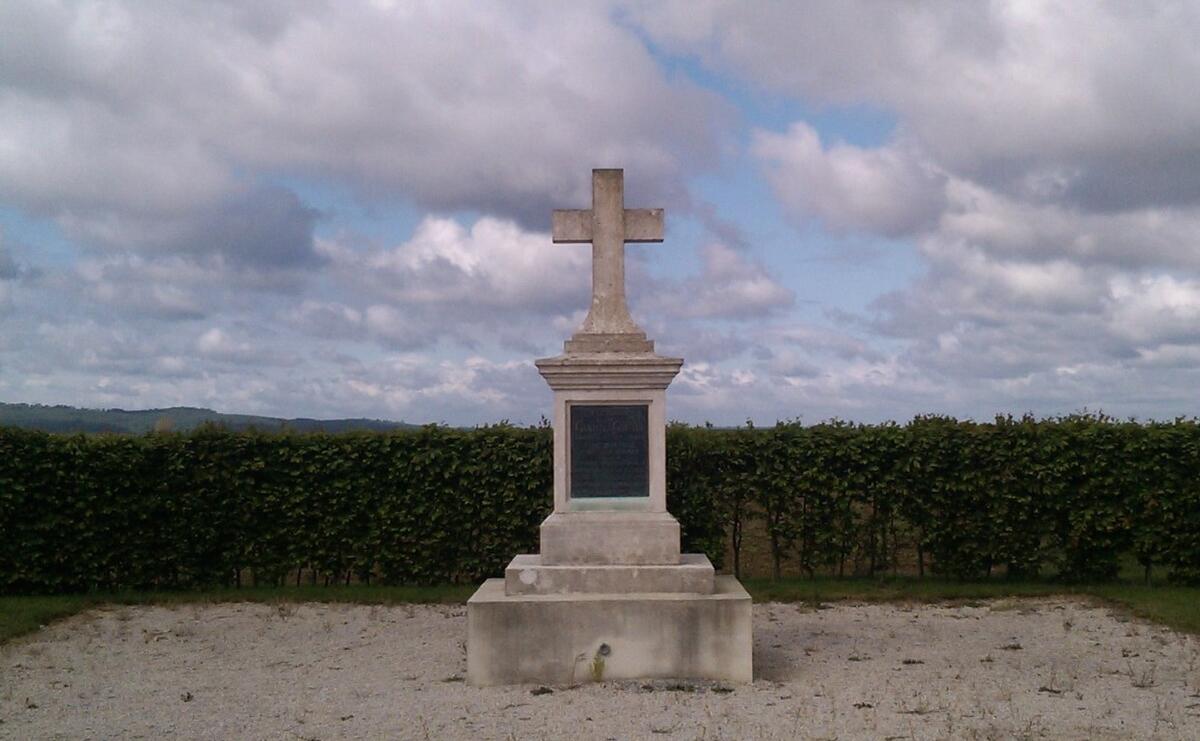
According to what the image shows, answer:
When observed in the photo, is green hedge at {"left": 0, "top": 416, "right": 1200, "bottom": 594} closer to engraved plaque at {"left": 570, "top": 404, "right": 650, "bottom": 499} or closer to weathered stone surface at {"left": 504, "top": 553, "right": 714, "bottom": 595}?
engraved plaque at {"left": 570, "top": 404, "right": 650, "bottom": 499}

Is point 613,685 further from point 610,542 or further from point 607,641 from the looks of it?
point 610,542

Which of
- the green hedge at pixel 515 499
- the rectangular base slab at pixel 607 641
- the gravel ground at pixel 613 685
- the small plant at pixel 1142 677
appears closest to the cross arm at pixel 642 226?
the rectangular base slab at pixel 607 641

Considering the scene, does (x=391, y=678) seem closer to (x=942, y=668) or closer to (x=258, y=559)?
(x=942, y=668)

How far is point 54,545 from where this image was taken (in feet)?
41.6

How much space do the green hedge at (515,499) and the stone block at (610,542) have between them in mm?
4750

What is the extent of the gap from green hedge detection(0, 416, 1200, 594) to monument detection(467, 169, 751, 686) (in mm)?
4457

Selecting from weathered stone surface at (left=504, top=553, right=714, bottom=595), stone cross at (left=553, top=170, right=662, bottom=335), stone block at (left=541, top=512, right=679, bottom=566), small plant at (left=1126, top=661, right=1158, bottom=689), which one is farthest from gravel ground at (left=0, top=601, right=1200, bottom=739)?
stone cross at (left=553, top=170, right=662, bottom=335)

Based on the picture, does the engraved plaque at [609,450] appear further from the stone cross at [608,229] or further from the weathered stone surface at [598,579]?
the stone cross at [608,229]

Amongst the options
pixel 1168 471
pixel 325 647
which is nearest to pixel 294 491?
pixel 325 647

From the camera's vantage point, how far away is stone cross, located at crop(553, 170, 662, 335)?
8.71 meters

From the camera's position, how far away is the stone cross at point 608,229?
8711 mm

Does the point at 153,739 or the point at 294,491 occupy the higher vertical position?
the point at 294,491

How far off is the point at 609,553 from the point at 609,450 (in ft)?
2.78

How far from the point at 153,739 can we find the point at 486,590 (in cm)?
275
